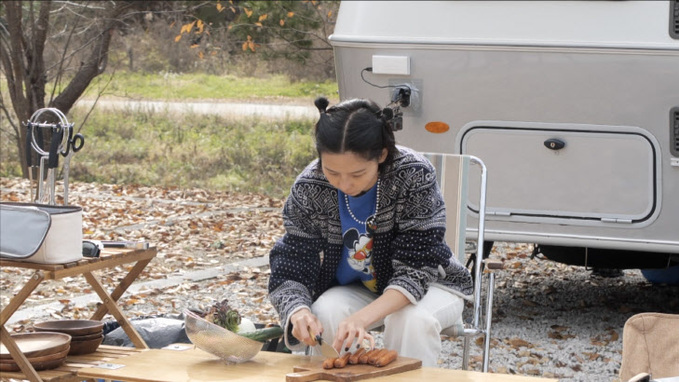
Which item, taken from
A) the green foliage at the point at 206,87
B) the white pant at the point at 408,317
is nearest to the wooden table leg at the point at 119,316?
the white pant at the point at 408,317

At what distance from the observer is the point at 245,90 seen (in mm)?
16828

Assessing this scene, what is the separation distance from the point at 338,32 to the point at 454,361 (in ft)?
5.59

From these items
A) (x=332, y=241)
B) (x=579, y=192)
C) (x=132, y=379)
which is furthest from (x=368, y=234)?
(x=579, y=192)

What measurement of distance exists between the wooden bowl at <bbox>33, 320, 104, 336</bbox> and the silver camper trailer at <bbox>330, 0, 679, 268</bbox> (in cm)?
212

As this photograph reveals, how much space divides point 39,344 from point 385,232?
1130mm

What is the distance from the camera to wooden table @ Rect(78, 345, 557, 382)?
8.34ft

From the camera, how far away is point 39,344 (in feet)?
9.89

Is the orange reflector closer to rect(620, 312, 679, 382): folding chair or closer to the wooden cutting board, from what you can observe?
rect(620, 312, 679, 382): folding chair

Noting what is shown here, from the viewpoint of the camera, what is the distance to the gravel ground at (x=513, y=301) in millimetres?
4660

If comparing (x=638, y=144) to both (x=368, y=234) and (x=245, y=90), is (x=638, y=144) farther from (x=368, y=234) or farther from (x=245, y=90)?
(x=245, y=90)

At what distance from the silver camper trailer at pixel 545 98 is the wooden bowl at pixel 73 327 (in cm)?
212

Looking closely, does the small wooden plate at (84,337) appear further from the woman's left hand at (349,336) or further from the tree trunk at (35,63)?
the tree trunk at (35,63)

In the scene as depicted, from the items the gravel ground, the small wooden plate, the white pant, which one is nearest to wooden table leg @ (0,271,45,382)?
the small wooden plate

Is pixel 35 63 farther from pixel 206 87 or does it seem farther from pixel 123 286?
pixel 123 286
